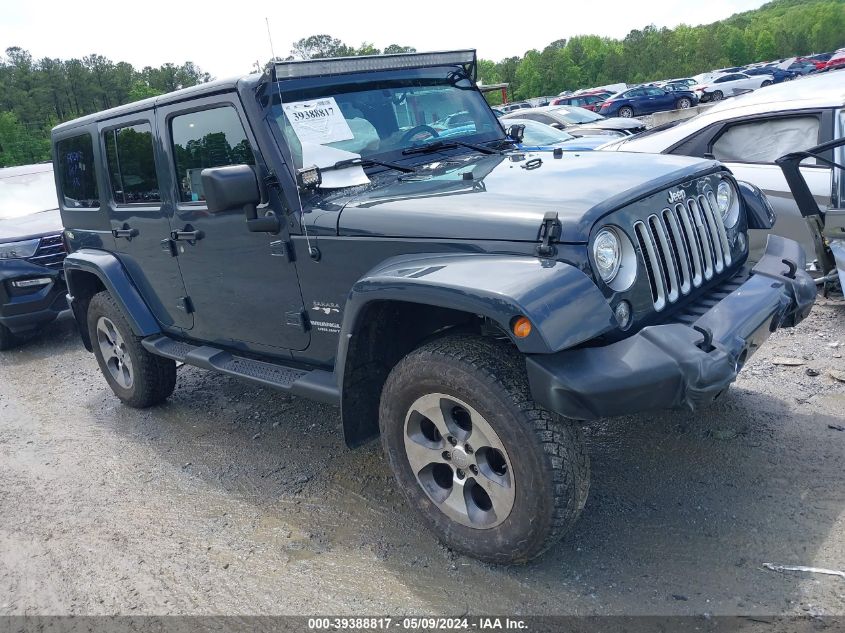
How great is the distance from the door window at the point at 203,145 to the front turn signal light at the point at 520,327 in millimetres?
1858

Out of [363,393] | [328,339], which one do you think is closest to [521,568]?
[363,393]

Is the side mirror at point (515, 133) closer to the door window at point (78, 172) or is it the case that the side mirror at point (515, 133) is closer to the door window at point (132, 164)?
the door window at point (132, 164)

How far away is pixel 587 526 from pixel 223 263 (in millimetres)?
2374

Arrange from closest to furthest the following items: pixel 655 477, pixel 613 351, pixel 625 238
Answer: pixel 613 351
pixel 625 238
pixel 655 477

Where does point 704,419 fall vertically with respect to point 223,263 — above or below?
below

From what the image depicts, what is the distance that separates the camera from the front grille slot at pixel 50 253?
752cm

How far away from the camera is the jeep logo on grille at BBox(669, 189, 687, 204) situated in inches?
121

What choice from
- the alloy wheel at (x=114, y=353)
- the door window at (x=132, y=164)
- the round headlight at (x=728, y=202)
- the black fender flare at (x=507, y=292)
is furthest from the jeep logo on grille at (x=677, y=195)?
the alloy wheel at (x=114, y=353)

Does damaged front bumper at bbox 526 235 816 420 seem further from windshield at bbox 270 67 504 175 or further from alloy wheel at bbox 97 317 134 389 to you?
alloy wheel at bbox 97 317 134 389

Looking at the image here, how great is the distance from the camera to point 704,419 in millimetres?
4031

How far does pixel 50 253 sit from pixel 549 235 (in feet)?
22.0

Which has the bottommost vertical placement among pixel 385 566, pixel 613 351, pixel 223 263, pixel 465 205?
pixel 385 566

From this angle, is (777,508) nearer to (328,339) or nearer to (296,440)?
(328,339)

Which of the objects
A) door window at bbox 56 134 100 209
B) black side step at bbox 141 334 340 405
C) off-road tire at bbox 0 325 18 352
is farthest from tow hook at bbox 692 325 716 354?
off-road tire at bbox 0 325 18 352
